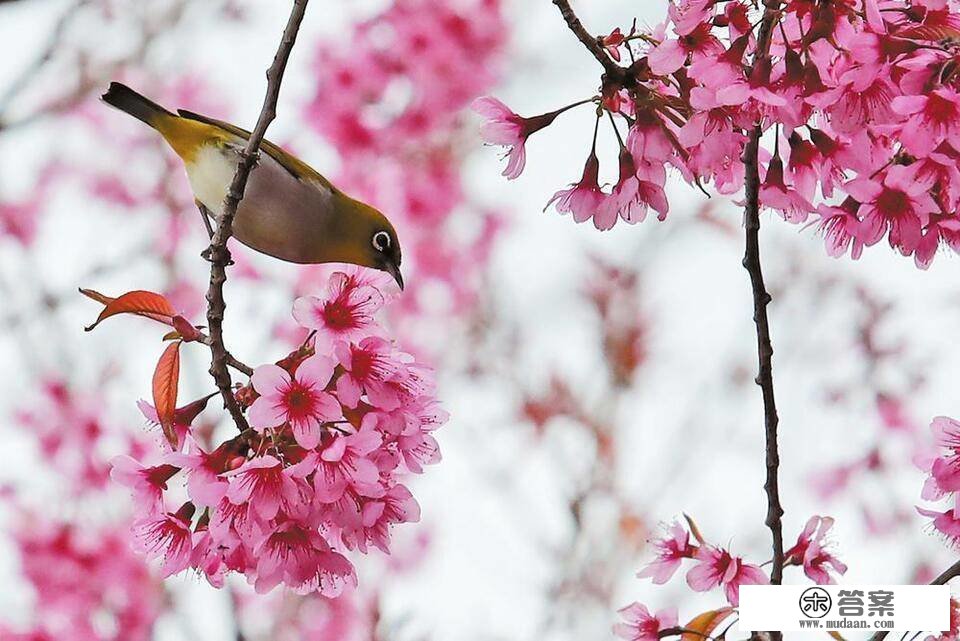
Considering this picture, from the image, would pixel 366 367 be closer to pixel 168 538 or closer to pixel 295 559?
pixel 295 559

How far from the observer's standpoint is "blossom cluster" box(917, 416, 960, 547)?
171 cm

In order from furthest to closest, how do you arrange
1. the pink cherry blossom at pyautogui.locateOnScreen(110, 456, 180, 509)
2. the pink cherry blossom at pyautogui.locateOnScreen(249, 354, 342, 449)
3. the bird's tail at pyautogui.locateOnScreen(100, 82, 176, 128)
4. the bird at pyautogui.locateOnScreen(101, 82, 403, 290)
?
the bird at pyautogui.locateOnScreen(101, 82, 403, 290)
the bird's tail at pyautogui.locateOnScreen(100, 82, 176, 128)
the pink cherry blossom at pyautogui.locateOnScreen(110, 456, 180, 509)
the pink cherry blossom at pyautogui.locateOnScreen(249, 354, 342, 449)

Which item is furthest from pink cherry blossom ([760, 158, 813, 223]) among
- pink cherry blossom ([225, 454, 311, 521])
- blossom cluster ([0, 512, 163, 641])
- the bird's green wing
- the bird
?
blossom cluster ([0, 512, 163, 641])

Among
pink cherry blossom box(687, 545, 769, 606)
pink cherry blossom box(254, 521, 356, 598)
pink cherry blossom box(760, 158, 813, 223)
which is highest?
pink cherry blossom box(760, 158, 813, 223)

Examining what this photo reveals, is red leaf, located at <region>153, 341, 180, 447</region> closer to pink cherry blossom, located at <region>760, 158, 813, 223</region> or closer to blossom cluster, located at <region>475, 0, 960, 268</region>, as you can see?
blossom cluster, located at <region>475, 0, 960, 268</region>

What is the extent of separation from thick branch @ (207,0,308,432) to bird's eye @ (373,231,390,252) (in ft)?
4.31

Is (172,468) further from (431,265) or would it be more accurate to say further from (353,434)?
(431,265)

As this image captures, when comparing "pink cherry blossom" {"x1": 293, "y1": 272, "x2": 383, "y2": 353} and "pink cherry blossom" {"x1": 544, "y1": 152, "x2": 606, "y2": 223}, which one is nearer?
"pink cherry blossom" {"x1": 293, "y1": 272, "x2": 383, "y2": 353}

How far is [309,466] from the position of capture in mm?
1541

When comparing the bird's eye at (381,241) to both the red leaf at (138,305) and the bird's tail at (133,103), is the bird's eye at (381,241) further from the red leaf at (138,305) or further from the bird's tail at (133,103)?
the red leaf at (138,305)

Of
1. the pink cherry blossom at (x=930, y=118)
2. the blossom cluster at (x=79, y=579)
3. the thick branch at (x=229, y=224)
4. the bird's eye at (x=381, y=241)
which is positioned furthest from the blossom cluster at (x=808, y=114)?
the blossom cluster at (x=79, y=579)

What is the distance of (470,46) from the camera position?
6.62 meters

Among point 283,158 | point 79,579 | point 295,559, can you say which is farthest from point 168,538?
point 79,579

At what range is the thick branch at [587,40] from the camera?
1.58 metres
